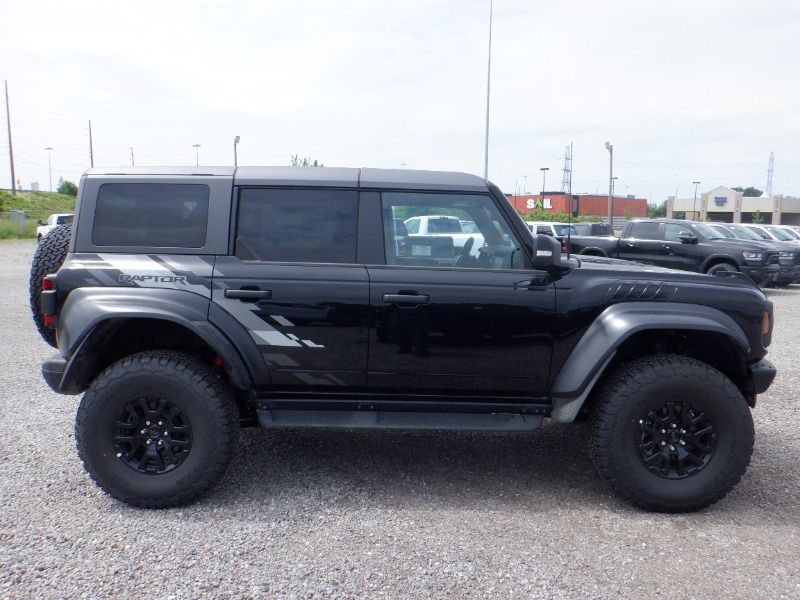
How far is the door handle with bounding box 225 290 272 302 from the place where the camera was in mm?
3832

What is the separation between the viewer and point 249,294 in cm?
384

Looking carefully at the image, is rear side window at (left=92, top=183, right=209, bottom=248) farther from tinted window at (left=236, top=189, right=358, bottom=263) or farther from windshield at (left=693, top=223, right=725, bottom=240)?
windshield at (left=693, top=223, right=725, bottom=240)

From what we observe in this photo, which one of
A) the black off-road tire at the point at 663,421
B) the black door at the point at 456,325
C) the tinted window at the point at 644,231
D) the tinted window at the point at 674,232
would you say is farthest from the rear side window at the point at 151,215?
the tinted window at the point at 644,231

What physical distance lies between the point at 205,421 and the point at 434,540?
1357 mm

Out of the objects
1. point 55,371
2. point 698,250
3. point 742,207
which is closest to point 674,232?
point 698,250

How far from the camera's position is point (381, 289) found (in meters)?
3.88

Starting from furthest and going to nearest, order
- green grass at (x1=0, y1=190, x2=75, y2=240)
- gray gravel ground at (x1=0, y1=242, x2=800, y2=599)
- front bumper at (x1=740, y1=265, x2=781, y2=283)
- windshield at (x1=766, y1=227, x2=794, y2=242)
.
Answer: green grass at (x1=0, y1=190, x2=75, y2=240) → windshield at (x1=766, y1=227, x2=794, y2=242) → front bumper at (x1=740, y1=265, x2=781, y2=283) → gray gravel ground at (x1=0, y1=242, x2=800, y2=599)

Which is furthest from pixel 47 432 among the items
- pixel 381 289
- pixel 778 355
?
pixel 778 355

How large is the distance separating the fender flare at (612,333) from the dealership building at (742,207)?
69483 mm

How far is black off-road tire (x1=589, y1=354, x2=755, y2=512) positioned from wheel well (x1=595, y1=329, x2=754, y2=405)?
24 centimetres

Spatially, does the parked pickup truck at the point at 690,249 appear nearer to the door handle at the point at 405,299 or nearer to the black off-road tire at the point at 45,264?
the door handle at the point at 405,299

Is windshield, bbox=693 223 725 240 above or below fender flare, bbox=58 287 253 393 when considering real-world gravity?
above

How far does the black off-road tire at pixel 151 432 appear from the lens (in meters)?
3.78

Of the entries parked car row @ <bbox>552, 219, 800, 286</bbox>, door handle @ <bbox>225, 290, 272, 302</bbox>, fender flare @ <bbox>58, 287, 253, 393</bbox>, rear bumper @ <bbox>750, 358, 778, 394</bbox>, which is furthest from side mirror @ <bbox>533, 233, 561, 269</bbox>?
parked car row @ <bbox>552, 219, 800, 286</bbox>
